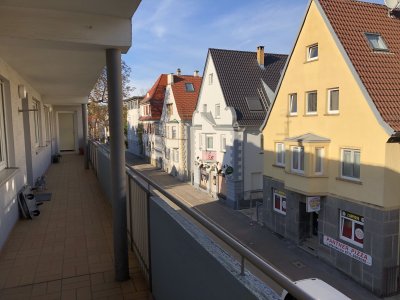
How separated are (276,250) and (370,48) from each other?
10.1 meters

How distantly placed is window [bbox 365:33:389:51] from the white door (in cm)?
1916

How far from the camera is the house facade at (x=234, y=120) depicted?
2325cm

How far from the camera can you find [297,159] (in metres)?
15.9

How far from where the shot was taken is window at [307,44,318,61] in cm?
1563

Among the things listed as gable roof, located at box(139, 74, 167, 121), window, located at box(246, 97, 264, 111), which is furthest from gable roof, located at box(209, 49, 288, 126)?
gable roof, located at box(139, 74, 167, 121)

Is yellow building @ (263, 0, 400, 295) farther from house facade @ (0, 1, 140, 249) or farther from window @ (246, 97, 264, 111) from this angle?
house facade @ (0, 1, 140, 249)

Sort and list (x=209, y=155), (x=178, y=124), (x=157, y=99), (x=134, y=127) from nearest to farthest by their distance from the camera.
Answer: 1. (x=209, y=155)
2. (x=178, y=124)
3. (x=157, y=99)
4. (x=134, y=127)

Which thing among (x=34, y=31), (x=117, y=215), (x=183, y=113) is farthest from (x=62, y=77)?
(x=183, y=113)

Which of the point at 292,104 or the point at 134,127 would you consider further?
the point at 134,127

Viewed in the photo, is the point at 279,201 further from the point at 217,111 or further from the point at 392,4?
the point at 392,4

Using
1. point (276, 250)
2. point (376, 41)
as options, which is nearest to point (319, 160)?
point (276, 250)

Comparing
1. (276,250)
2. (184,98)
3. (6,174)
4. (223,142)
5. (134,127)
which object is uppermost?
(184,98)

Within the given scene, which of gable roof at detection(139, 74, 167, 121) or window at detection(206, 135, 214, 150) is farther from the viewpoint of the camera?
gable roof at detection(139, 74, 167, 121)

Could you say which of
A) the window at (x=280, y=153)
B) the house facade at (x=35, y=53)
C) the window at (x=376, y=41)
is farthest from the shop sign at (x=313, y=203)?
the house facade at (x=35, y=53)
